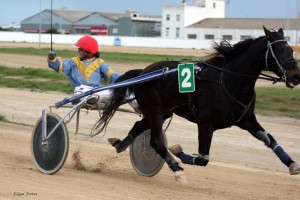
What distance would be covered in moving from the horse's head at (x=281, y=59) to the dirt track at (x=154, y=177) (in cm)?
123

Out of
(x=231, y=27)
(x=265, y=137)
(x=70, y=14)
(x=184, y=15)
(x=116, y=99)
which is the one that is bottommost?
(x=265, y=137)

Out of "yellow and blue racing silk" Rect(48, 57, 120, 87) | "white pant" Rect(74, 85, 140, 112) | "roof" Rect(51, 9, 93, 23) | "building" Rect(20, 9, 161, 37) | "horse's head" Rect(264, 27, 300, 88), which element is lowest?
"white pant" Rect(74, 85, 140, 112)

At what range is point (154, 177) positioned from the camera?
748cm

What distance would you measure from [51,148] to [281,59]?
2879mm

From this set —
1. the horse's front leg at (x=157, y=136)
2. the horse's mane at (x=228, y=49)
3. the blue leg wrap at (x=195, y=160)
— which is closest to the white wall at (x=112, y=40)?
the horse's front leg at (x=157, y=136)

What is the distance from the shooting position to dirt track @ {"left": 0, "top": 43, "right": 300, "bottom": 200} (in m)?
6.37

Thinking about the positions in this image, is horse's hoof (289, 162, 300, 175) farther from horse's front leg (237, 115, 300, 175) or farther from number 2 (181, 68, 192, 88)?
number 2 (181, 68, 192, 88)

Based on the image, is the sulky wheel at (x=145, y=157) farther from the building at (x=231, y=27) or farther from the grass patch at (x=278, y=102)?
the building at (x=231, y=27)

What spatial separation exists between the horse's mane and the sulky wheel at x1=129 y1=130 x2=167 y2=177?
3.93 ft

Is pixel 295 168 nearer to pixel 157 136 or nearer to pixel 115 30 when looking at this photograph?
pixel 157 136

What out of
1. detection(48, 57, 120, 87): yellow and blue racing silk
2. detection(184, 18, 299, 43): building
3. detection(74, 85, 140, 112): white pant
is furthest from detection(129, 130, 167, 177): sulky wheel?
detection(184, 18, 299, 43): building

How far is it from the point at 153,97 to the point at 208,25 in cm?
7698

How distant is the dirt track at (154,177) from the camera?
20.9ft

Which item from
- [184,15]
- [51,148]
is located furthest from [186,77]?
[184,15]
